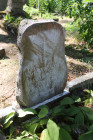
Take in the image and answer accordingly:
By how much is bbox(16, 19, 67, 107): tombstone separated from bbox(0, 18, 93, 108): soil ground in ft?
2.08

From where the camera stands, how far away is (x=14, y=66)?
12.6 feet

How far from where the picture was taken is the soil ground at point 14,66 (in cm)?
293

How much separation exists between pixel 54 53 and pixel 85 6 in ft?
8.40

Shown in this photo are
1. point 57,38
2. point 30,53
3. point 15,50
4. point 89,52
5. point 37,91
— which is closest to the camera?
point 30,53

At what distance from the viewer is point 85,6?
411 cm

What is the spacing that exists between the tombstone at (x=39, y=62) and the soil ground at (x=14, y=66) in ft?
2.08

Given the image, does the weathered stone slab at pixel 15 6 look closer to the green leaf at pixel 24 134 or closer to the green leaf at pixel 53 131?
the green leaf at pixel 24 134

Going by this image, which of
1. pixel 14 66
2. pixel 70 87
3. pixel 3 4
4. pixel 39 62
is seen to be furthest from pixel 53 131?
pixel 3 4

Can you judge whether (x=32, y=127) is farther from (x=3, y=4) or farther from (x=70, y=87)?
(x=3, y=4)

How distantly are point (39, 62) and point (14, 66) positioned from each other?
1844 mm

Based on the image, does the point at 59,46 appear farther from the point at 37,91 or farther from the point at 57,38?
the point at 37,91

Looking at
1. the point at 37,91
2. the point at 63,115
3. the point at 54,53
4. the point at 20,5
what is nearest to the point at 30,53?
the point at 54,53

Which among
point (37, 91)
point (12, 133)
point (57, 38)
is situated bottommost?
point (12, 133)

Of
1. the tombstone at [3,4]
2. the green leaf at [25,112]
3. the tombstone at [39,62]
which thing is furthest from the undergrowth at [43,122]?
the tombstone at [3,4]
